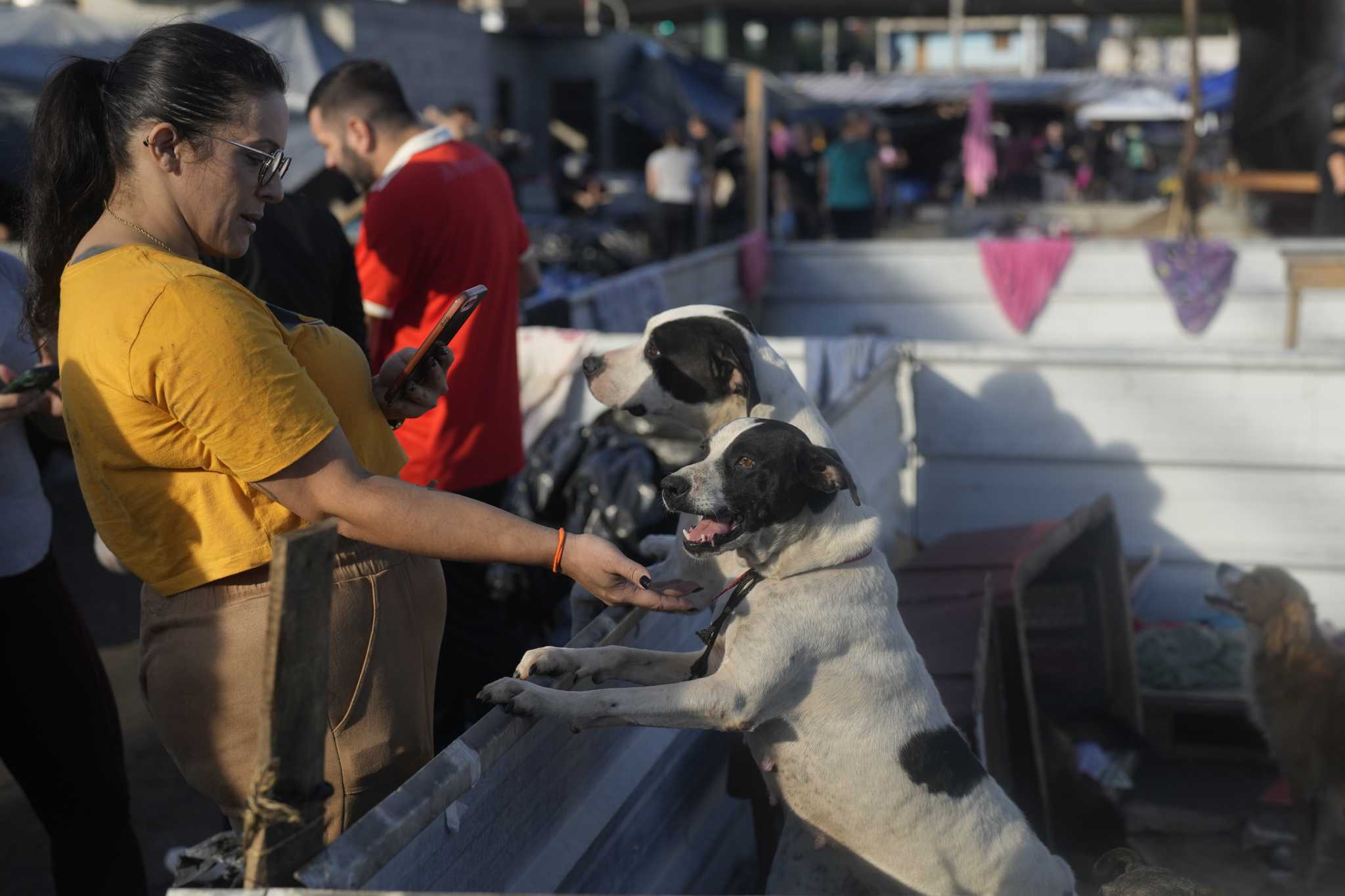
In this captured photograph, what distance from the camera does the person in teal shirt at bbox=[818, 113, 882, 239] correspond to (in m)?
14.0

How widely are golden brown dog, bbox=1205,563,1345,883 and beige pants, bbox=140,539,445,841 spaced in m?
3.45

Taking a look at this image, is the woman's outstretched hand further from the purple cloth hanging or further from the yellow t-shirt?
the purple cloth hanging

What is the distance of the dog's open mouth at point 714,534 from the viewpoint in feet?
8.27

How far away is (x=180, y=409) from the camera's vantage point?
5.90 feet

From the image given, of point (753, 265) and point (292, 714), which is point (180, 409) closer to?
point (292, 714)

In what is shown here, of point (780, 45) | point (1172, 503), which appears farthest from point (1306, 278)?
point (780, 45)

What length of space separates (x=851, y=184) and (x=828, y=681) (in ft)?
39.7

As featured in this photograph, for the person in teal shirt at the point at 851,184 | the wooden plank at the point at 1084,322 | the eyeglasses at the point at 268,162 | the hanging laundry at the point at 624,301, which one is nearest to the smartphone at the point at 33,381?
the eyeglasses at the point at 268,162

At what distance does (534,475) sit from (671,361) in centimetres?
207

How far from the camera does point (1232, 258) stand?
388 inches

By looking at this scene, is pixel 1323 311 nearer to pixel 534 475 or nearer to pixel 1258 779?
pixel 1258 779

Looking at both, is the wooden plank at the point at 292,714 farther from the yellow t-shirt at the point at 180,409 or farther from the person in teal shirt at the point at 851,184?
the person in teal shirt at the point at 851,184

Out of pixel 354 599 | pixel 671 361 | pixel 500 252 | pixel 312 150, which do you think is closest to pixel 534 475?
pixel 500 252

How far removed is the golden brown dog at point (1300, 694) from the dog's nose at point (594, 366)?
9.00 ft
